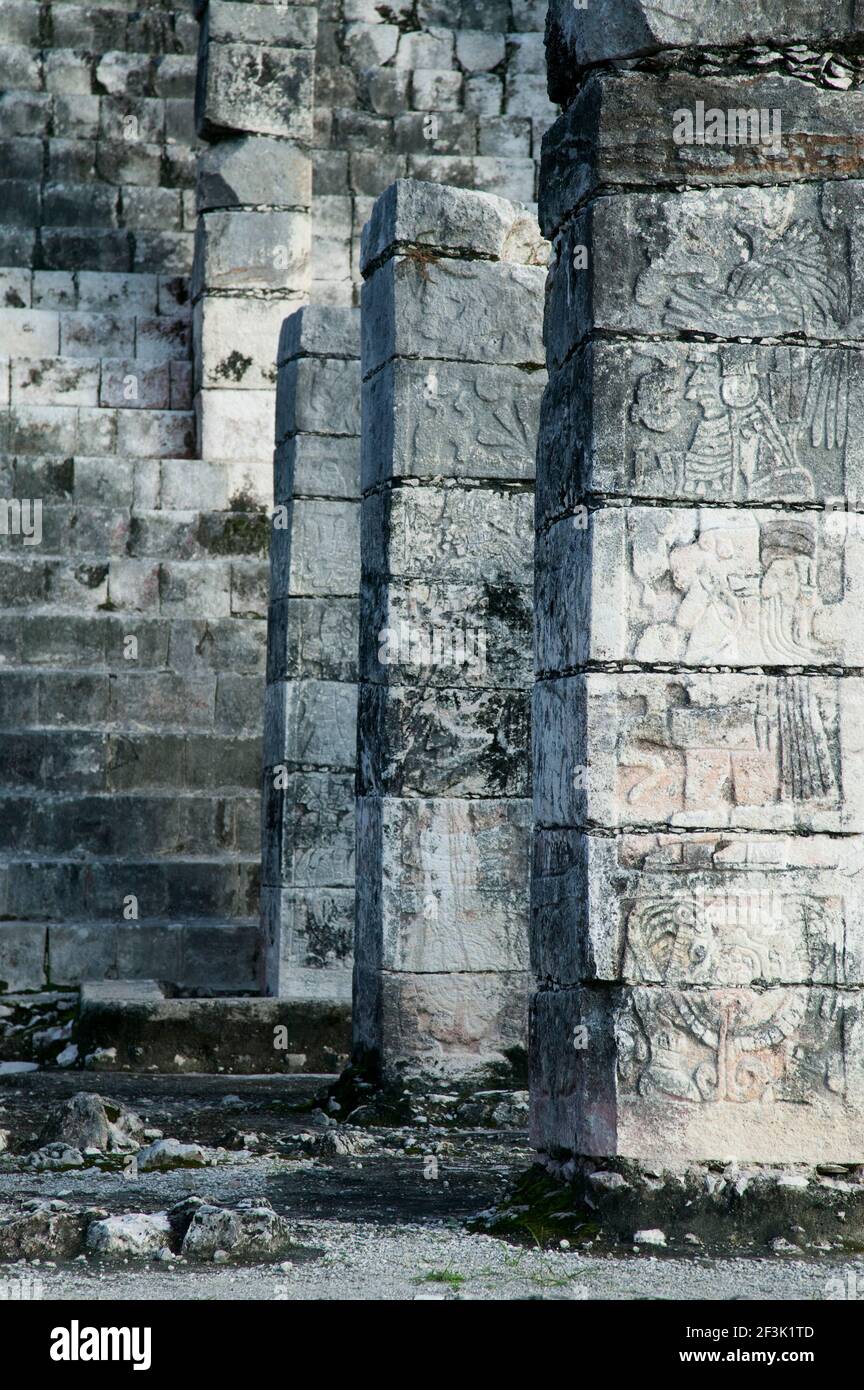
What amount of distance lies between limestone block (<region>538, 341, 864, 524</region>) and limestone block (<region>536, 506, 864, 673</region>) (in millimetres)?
68

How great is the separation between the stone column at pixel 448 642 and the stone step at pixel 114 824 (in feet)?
8.67

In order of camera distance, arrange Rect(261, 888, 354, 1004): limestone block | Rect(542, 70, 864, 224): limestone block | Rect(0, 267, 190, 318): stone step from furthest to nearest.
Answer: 1. Rect(0, 267, 190, 318): stone step
2. Rect(261, 888, 354, 1004): limestone block
3. Rect(542, 70, 864, 224): limestone block

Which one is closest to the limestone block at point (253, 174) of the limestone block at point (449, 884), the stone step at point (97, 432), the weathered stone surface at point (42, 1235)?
the stone step at point (97, 432)

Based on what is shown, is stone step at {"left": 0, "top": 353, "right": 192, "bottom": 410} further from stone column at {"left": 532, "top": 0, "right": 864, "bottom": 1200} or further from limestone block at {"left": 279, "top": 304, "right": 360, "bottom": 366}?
stone column at {"left": 532, "top": 0, "right": 864, "bottom": 1200}

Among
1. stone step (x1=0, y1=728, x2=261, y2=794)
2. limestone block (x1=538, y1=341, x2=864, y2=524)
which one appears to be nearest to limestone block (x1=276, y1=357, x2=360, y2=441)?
stone step (x1=0, y1=728, x2=261, y2=794)

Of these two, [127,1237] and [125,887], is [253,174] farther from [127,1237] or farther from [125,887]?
[127,1237]

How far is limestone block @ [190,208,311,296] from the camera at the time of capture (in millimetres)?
12195

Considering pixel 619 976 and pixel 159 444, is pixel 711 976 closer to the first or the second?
pixel 619 976

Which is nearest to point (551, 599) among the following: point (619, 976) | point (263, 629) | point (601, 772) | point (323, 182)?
point (601, 772)

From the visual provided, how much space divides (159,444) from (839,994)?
7.85 meters

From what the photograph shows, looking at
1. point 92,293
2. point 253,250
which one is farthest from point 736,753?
point 92,293

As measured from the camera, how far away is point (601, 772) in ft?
16.0

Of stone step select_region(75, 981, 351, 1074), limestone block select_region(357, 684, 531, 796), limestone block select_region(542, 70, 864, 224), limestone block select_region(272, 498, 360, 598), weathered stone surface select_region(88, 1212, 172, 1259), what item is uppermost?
limestone block select_region(542, 70, 864, 224)
